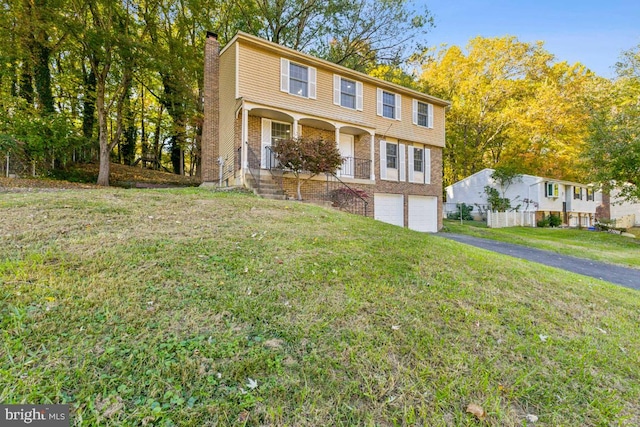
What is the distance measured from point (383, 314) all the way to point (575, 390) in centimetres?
145

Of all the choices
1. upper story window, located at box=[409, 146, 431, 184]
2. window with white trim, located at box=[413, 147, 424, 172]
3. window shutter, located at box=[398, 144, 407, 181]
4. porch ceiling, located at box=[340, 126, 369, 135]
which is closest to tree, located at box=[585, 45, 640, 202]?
upper story window, located at box=[409, 146, 431, 184]

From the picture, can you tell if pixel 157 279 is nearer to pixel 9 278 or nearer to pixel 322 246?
pixel 9 278

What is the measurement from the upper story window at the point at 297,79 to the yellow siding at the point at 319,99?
0.15 meters

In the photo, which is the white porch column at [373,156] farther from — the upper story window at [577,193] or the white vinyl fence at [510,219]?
the upper story window at [577,193]

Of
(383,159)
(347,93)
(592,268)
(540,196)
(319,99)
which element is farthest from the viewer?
(540,196)

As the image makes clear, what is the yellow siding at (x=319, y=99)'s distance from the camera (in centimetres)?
1018

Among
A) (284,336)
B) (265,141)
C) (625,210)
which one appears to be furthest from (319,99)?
(625,210)

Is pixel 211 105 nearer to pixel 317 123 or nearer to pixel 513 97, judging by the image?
pixel 317 123

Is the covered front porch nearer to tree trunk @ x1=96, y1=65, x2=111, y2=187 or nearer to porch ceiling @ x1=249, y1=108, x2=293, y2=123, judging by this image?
porch ceiling @ x1=249, y1=108, x2=293, y2=123

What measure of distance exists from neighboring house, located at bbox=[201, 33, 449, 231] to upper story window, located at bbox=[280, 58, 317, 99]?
0.04 m

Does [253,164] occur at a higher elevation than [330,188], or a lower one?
higher

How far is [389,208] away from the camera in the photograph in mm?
13508

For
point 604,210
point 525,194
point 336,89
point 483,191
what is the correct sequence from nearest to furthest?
point 336,89, point 525,194, point 483,191, point 604,210

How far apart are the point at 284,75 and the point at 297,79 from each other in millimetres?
610
